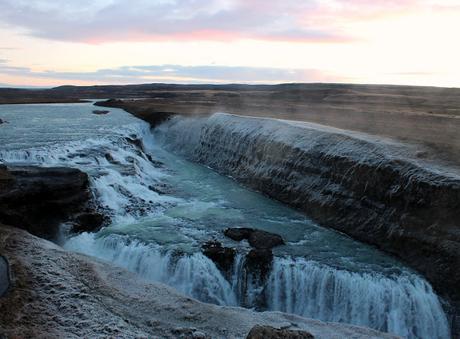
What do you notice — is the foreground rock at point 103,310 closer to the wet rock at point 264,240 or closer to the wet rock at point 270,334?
the wet rock at point 270,334

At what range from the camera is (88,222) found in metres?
19.2

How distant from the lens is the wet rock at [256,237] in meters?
17.4

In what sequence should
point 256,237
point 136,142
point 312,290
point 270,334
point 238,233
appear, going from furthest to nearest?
point 136,142 → point 238,233 → point 256,237 → point 312,290 → point 270,334

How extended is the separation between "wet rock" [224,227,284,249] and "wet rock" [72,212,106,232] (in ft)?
18.1

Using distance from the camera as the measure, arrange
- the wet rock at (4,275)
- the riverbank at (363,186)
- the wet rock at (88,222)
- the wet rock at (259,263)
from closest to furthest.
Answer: the wet rock at (4,275)
the wet rock at (259,263)
the riverbank at (363,186)
the wet rock at (88,222)

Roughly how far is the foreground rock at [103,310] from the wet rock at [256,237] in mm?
5638

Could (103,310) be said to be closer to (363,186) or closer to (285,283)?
(285,283)

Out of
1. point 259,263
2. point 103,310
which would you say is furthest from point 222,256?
point 103,310

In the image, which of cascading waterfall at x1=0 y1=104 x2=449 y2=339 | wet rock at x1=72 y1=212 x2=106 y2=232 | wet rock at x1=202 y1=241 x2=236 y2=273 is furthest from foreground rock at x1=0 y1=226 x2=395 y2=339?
wet rock at x1=72 y1=212 x2=106 y2=232

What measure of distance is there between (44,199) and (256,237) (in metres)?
9.14

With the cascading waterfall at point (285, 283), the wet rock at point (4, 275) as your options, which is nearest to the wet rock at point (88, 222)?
the cascading waterfall at point (285, 283)

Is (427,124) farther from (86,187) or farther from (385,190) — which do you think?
(86,187)

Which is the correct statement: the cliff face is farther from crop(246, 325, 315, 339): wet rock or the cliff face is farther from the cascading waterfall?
crop(246, 325, 315, 339): wet rock

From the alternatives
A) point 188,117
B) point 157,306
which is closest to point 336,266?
point 157,306
